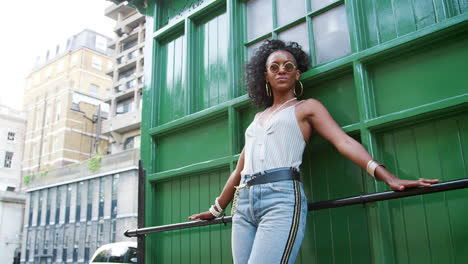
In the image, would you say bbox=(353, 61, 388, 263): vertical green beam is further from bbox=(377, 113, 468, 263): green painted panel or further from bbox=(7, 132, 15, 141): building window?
bbox=(7, 132, 15, 141): building window

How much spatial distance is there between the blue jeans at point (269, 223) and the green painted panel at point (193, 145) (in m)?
1.01

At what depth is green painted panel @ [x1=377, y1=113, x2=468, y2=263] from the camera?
1.98m

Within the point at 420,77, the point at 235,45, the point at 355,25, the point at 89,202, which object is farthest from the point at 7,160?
the point at 420,77

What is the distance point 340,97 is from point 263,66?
558mm

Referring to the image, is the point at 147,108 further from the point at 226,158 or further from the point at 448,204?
the point at 448,204

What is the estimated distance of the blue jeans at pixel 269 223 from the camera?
6.54 ft

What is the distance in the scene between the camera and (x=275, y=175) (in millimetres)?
2174

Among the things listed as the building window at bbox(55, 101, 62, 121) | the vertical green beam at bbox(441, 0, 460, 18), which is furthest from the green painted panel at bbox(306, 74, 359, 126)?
the building window at bbox(55, 101, 62, 121)

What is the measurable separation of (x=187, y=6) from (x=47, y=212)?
2811cm

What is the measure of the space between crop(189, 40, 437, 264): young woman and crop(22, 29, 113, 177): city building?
36800mm

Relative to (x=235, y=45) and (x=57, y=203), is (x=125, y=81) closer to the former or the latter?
(x=57, y=203)

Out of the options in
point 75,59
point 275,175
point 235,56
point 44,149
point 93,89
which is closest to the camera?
point 275,175

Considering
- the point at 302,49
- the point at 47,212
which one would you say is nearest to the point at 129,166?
the point at 47,212

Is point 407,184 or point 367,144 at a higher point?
point 367,144
